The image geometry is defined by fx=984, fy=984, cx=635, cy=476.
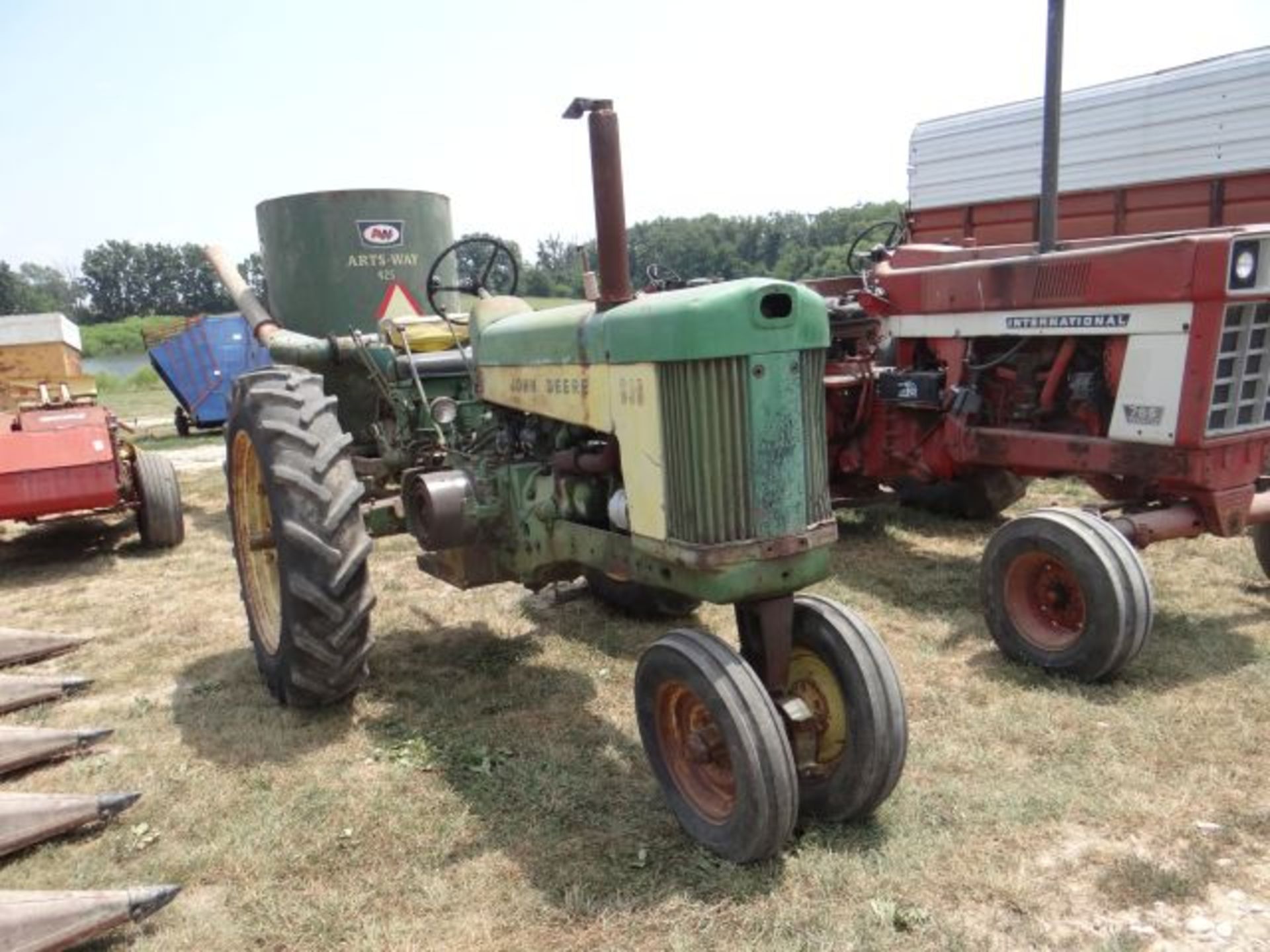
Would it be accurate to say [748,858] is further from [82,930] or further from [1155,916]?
[82,930]

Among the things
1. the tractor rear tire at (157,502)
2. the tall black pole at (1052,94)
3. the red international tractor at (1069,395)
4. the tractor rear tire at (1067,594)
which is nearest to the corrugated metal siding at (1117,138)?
the red international tractor at (1069,395)

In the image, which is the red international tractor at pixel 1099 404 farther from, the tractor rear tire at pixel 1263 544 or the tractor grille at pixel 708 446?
the tractor grille at pixel 708 446

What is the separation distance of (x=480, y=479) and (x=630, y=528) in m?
1.01

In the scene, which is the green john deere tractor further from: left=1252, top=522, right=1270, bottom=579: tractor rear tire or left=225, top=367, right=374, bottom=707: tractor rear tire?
left=1252, top=522, right=1270, bottom=579: tractor rear tire

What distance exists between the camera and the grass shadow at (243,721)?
3.45 m

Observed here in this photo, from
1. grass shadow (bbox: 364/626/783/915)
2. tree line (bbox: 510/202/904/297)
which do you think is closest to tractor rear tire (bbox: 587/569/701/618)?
grass shadow (bbox: 364/626/783/915)

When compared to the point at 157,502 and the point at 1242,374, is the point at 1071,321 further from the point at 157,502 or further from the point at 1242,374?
the point at 157,502

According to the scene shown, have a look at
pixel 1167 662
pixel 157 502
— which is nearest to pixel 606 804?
pixel 1167 662

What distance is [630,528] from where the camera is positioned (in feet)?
9.56

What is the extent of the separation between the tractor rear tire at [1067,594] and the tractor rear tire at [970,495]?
2.03 metres

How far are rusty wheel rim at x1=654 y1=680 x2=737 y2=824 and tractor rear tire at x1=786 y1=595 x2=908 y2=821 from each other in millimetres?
244

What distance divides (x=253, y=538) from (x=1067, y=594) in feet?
11.1

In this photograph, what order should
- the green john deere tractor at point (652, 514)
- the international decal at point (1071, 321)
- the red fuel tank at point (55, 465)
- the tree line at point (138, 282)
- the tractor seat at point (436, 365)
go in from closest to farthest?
the green john deere tractor at point (652, 514), the international decal at point (1071, 321), the tractor seat at point (436, 365), the red fuel tank at point (55, 465), the tree line at point (138, 282)

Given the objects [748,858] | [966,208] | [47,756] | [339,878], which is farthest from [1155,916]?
[966,208]
